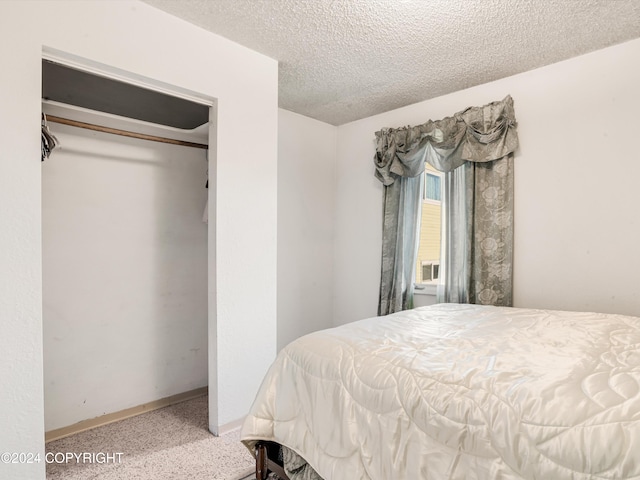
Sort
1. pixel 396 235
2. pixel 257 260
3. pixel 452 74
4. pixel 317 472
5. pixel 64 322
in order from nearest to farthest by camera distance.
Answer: pixel 317 472 < pixel 64 322 < pixel 257 260 < pixel 452 74 < pixel 396 235

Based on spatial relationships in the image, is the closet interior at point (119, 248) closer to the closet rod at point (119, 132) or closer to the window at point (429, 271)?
the closet rod at point (119, 132)

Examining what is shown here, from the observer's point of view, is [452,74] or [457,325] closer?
[457,325]

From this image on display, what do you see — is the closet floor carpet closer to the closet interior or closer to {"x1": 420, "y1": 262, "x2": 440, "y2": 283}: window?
the closet interior

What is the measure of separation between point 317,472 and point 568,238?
2206mm

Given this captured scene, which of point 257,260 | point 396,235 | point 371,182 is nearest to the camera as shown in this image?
point 257,260

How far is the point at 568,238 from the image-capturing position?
253 centimetres

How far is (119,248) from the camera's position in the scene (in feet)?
→ 8.42

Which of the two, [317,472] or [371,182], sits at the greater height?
[371,182]

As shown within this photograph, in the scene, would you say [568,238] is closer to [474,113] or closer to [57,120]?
[474,113]

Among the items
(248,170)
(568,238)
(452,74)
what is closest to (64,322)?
(248,170)

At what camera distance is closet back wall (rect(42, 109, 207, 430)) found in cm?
232

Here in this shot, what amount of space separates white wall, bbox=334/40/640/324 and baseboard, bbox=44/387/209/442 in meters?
2.59

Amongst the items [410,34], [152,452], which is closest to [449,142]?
[410,34]

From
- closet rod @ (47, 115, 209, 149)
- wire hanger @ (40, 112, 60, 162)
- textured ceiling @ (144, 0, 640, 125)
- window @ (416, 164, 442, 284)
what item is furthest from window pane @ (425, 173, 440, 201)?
wire hanger @ (40, 112, 60, 162)
